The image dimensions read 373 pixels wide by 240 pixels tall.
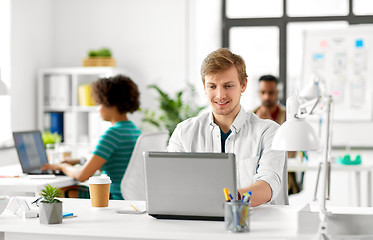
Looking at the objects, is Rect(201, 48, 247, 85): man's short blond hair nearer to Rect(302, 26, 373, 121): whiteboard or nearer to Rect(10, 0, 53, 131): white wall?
Rect(10, 0, 53, 131): white wall

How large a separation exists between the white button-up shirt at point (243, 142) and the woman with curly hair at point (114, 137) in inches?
34.2

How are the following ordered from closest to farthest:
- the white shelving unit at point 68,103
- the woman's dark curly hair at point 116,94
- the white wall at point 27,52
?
the woman's dark curly hair at point 116,94, the white wall at point 27,52, the white shelving unit at point 68,103

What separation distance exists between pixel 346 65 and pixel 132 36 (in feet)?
7.18

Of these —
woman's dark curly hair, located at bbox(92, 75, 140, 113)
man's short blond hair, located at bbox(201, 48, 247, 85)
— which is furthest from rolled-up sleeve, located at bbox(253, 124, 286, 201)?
woman's dark curly hair, located at bbox(92, 75, 140, 113)

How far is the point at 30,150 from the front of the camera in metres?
3.86

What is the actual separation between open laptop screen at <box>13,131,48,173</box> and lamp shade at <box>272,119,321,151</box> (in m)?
2.25

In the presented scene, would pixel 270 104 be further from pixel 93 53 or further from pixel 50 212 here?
pixel 50 212

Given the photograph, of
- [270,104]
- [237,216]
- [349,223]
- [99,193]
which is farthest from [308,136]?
[270,104]

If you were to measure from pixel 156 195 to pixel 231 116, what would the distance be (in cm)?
72

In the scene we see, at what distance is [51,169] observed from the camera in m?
3.81

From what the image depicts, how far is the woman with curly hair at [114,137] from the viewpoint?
3.47 m

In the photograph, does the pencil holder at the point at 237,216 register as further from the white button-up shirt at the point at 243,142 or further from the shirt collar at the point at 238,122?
the shirt collar at the point at 238,122

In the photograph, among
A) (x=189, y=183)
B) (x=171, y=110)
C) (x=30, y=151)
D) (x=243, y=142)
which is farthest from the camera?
(x=171, y=110)

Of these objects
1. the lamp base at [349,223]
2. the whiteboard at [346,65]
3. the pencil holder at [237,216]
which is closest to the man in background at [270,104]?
the whiteboard at [346,65]
